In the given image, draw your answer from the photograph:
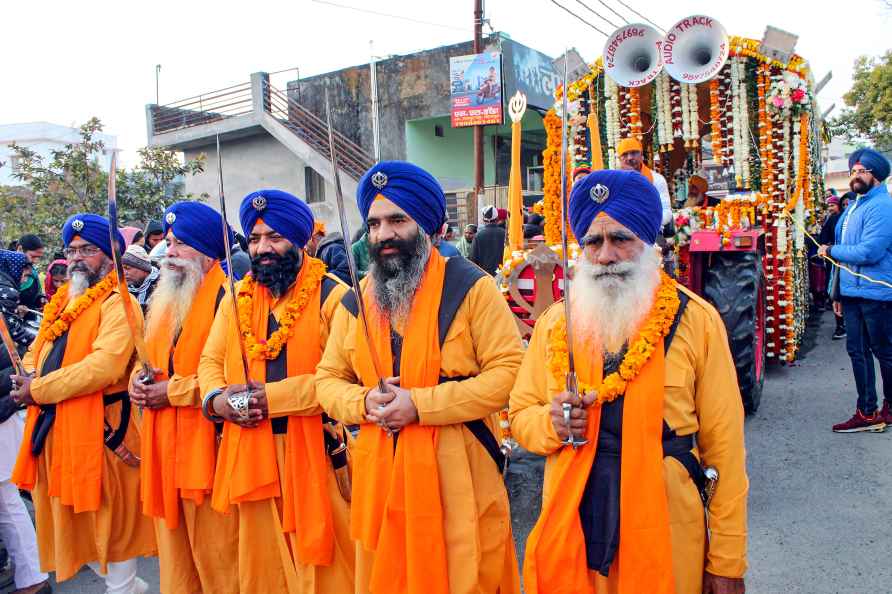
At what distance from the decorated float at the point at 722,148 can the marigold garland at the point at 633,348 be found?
10.1 ft

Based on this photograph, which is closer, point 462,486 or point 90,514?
point 462,486

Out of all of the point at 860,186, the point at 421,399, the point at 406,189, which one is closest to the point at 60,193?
the point at 406,189

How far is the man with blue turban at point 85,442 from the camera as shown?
3385 millimetres

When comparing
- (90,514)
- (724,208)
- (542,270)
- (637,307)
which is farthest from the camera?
(724,208)

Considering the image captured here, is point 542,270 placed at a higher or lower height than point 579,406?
higher

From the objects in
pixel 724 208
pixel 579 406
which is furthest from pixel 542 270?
pixel 579 406

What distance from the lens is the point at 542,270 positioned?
5.11 meters

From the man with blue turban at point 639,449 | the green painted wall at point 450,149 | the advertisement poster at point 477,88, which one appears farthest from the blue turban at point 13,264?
the green painted wall at point 450,149

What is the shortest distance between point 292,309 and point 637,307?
154cm

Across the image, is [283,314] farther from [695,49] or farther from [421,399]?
[695,49]

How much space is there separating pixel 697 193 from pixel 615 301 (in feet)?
18.1

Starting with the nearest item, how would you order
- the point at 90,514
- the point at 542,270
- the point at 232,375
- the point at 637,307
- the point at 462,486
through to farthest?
1. the point at 637,307
2. the point at 462,486
3. the point at 232,375
4. the point at 90,514
5. the point at 542,270

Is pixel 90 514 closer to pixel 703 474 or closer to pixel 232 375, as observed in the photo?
pixel 232 375

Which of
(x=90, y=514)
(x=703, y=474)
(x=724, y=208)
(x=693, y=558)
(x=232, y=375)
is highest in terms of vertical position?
(x=724, y=208)
